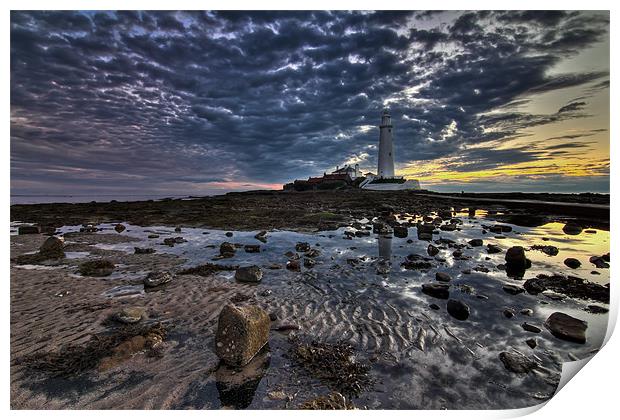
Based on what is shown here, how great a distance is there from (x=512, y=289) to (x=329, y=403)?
19.3 ft

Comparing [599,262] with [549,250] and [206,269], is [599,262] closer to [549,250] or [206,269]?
[549,250]

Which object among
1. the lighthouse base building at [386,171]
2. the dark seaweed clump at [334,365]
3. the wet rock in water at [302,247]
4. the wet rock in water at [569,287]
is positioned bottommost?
the dark seaweed clump at [334,365]

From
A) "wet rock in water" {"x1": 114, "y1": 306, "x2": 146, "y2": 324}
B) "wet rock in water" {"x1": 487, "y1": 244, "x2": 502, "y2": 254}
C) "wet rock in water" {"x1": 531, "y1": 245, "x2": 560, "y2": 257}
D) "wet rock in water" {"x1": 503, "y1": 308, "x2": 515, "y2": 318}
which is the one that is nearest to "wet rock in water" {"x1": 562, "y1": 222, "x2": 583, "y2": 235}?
"wet rock in water" {"x1": 531, "y1": 245, "x2": 560, "y2": 257}

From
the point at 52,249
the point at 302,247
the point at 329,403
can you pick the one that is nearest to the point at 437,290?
the point at 329,403

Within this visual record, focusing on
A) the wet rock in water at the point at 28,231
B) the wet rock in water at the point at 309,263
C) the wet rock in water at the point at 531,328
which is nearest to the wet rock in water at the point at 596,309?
the wet rock in water at the point at 531,328

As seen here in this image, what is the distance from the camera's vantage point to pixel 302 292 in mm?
6504

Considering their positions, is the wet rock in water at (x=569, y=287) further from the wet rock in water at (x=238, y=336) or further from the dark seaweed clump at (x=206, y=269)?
the dark seaweed clump at (x=206, y=269)

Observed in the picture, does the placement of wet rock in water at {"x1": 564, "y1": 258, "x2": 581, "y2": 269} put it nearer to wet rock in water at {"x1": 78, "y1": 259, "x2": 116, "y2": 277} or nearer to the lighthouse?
wet rock in water at {"x1": 78, "y1": 259, "x2": 116, "y2": 277}

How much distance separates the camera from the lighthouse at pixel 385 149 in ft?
165

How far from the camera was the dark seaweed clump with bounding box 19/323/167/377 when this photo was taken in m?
3.68

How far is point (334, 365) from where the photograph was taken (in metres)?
3.76

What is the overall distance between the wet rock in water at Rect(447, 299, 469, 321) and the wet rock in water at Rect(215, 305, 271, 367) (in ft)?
12.9

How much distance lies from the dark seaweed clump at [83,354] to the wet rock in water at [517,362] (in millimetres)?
5406

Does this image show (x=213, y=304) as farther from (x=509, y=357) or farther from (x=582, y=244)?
(x=582, y=244)
